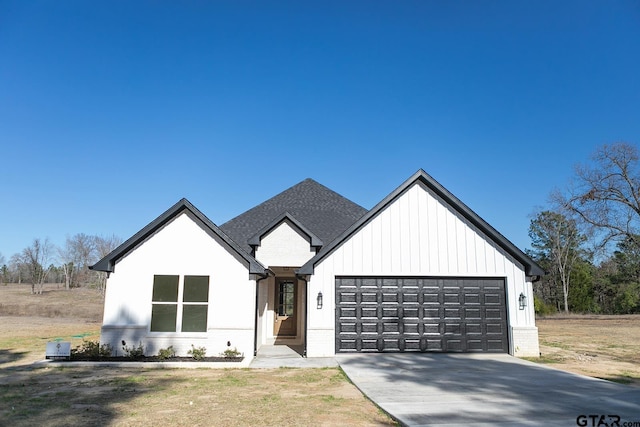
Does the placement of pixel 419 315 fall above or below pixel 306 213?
below

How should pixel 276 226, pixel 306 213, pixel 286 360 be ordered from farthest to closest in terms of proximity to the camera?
1. pixel 306 213
2. pixel 276 226
3. pixel 286 360

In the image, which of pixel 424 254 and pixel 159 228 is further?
pixel 424 254

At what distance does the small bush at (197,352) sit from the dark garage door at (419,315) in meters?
4.18

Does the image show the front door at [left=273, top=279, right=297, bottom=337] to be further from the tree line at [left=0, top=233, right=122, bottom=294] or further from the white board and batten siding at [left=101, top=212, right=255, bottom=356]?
the tree line at [left=0, top=233, right=122, bottom=294]

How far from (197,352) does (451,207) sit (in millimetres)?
9495

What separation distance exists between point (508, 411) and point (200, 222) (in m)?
10.0


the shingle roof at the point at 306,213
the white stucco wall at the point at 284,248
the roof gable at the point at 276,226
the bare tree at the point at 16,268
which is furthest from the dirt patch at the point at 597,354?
the bare tree at the point at 16,268

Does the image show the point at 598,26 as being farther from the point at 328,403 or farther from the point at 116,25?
the point at 116,25

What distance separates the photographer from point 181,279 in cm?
1300

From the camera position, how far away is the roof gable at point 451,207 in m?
13.7

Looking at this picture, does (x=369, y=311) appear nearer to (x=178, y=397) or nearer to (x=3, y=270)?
(x=178, y=397)

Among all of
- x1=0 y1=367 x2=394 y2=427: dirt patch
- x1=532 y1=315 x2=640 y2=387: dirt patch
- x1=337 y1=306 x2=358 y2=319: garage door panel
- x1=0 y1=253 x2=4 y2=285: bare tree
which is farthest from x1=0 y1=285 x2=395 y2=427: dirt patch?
x1=0 y1=253 x2=4 y2=285: bare tree

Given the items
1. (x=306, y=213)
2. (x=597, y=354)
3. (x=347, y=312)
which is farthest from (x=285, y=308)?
(x=597, y=354)

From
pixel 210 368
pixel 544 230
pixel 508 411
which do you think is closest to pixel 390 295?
pixel 210 368
